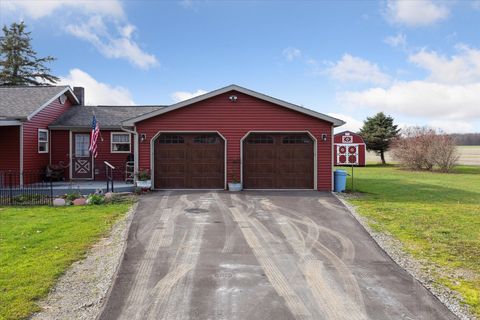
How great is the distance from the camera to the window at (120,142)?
734 inches

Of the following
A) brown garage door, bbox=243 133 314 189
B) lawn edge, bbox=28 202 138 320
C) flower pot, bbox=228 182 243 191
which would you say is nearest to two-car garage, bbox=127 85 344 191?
brown garage door, bbox=243 133 314 189

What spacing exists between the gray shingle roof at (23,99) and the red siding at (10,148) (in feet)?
2.56

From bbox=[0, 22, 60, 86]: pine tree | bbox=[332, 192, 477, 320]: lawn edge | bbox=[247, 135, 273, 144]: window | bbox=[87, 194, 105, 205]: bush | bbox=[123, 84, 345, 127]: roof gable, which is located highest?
bbox=[0, 22, 60, 86]: pine tree

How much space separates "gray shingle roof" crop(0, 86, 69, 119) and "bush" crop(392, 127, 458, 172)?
2755cm

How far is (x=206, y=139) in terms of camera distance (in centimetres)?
1593

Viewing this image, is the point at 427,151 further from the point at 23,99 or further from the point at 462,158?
the point at 23,99

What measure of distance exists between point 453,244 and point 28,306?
26.6 feet

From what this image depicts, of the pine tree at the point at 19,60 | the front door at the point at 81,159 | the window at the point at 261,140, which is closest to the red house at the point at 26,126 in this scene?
the front door at the point at 81,159

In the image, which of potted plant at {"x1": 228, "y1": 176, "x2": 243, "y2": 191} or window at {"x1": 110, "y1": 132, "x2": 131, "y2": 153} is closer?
potted plant at {"x1": 228, "y1": 176, "x2": 243, "y2": 191}

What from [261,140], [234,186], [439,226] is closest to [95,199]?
[234,186]

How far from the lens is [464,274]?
6.26 metres

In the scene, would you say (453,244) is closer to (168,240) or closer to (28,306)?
(168,240)

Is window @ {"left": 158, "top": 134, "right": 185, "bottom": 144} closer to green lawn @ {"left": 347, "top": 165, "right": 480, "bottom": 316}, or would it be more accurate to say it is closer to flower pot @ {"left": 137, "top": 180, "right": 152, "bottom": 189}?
flower pot @ {"left": 137, "top": 180, "right": 152, "bottom": 189}

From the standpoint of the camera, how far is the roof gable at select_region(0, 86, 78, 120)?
15.8 m
